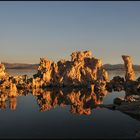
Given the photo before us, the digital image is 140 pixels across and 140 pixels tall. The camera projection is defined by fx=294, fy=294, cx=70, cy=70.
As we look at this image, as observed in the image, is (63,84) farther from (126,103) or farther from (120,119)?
(120,119)

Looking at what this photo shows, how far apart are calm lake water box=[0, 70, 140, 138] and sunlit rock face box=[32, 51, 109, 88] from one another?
267ft

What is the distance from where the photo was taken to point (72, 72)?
602ft

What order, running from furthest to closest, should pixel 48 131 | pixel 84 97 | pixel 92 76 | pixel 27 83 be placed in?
1. pixel 92 76
2. pixel 27 83
3. pixel 84 97
4. pixel 48 131

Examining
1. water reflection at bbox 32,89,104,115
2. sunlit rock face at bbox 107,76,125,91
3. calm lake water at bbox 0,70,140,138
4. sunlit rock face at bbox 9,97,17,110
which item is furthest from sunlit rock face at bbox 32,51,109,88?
calm lake water at bbox 0,70,140,138

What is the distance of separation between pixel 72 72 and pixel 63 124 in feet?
371

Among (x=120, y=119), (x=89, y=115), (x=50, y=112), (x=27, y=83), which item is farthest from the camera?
(x=27, y=83)

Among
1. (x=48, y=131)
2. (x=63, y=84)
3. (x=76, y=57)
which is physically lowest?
(x=48, y=131)

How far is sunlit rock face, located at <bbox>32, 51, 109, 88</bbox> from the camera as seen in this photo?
177 metres

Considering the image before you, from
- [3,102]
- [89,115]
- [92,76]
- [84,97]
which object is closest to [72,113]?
[89,115]

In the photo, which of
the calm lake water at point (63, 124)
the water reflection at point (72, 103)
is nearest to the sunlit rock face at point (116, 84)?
the water reflection at point (72, 103)

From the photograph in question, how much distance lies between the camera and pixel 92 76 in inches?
7392

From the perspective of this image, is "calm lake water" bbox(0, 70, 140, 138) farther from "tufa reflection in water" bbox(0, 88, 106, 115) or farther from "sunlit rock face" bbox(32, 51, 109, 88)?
"sunlit rock face" bbox(32, 51, 109, 88)

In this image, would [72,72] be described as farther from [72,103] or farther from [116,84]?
[72,103]

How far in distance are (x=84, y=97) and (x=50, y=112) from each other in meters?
37.0
